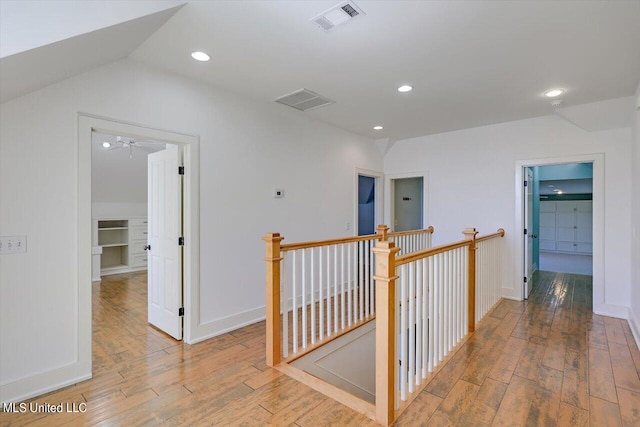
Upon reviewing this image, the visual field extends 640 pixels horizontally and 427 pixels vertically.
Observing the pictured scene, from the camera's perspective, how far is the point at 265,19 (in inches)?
80.4

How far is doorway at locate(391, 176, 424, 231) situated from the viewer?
22.0 feet

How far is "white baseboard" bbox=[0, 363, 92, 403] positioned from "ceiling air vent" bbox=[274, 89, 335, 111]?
3.08m

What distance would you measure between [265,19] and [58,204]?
200cm

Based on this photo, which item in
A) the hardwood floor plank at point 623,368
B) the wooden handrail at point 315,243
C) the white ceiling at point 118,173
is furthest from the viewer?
the white ceiling at point 118,173

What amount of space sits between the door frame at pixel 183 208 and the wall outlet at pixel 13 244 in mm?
308

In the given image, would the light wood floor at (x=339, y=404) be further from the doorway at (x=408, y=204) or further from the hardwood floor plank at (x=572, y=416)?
the doorway at (x=408, y=204)

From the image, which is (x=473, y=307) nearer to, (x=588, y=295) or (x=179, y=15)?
(x=588, y=295)

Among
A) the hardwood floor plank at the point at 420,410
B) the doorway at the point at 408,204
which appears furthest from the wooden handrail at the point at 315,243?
the doorway at the point at 408,204

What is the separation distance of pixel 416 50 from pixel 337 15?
79 centimetres

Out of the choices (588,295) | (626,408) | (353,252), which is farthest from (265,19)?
(588,295)

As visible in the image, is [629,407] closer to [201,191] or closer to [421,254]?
[421,254]

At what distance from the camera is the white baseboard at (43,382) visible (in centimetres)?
205

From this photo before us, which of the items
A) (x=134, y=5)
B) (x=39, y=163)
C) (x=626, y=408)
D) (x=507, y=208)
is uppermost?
(x=134, y=5)

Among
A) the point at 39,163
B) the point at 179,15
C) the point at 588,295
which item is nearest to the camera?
the point at 179,15
